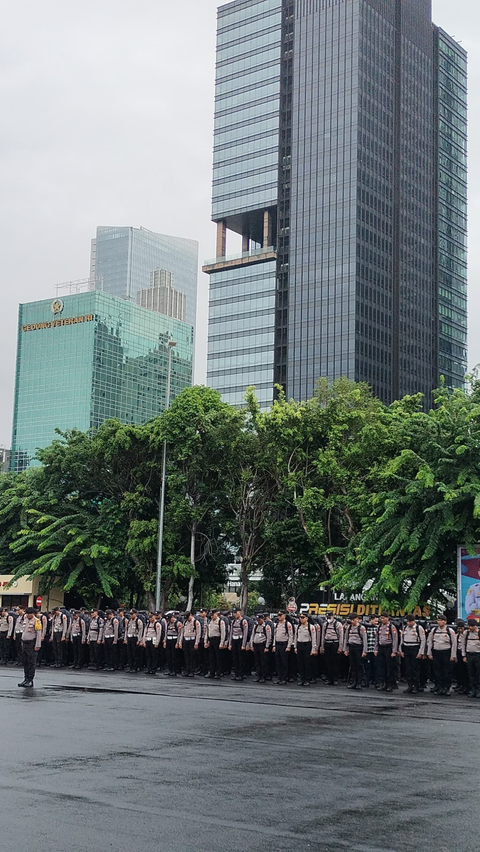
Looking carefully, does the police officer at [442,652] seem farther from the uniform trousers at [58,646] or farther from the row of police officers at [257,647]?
the uniform trousers at [58,646]

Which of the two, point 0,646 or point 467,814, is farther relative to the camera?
point 0,646

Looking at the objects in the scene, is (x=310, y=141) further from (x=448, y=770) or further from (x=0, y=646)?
(x=448, y=770)

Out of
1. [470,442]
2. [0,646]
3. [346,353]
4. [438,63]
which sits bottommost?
[0,646]

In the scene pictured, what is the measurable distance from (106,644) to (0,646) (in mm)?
4573

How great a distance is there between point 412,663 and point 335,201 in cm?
10097

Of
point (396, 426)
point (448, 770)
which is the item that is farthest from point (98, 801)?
point (396, 426)

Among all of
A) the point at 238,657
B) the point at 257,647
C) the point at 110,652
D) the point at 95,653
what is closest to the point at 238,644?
the point at 238,657

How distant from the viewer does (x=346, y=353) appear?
374 ft

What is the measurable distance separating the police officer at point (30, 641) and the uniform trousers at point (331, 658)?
7383 millimetres

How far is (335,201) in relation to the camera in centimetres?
11719

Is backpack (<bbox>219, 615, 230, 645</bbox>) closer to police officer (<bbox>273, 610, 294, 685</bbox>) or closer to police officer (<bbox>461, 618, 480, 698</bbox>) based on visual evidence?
police officer (<bbox>273, 610, 294, 685</bbox>)

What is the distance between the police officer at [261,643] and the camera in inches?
945

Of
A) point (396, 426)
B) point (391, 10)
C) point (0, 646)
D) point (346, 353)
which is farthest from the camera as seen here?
point (391, 10)

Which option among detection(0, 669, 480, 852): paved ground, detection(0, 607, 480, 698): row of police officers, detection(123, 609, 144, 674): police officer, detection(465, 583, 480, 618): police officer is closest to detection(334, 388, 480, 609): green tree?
detection(465, 583, 480, 618): police officer
